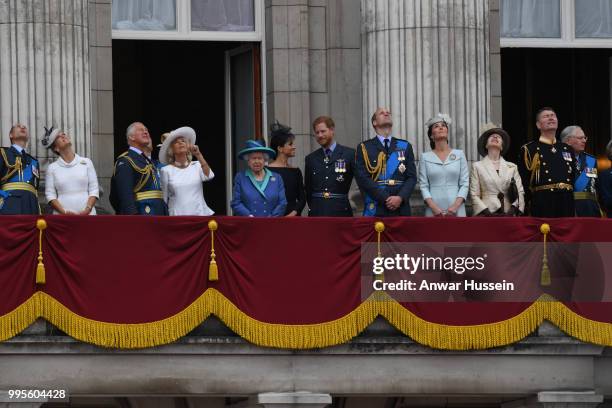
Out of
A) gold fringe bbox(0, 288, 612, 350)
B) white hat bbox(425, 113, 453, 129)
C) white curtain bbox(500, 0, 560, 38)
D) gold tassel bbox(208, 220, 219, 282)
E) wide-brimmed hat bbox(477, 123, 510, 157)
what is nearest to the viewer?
gold fringe bbox(0, 288, 612, 350)

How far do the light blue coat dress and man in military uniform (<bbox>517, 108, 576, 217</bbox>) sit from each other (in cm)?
91

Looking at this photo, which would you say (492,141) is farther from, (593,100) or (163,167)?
(593,100)

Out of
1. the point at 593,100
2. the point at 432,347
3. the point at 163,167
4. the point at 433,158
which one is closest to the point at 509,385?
the point at 432,347

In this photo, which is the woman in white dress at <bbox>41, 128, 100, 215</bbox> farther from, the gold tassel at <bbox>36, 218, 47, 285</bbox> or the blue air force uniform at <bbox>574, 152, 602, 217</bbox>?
the blue air force uniform at <bbox>574, 152, 602, 217</bbox>

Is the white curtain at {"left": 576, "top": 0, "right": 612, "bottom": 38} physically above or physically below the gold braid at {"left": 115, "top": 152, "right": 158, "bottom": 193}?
above

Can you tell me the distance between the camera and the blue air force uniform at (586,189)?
27219mm

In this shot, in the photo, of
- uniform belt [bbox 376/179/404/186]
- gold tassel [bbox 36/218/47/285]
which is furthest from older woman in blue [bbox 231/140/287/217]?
gold tassel [bbox 36/218/47/285]

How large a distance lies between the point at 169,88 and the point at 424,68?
30.5ft

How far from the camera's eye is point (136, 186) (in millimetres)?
26156

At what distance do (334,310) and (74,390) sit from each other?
10.3ft

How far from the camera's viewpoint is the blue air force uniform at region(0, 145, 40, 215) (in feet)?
85.3

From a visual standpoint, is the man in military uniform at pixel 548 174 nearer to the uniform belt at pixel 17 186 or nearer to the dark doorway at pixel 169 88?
the uniform belt at pixel 17 186

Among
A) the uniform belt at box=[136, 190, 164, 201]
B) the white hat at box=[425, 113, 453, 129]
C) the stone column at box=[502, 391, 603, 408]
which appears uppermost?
the white hat at box=[425, 113, 453, 129]

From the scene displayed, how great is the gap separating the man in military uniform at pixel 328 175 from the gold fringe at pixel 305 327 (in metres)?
1.75
